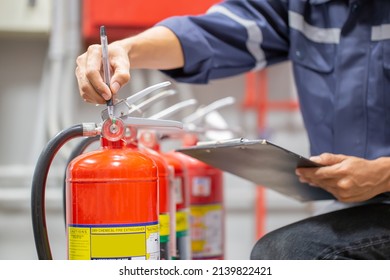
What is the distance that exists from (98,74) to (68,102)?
136 centimetres

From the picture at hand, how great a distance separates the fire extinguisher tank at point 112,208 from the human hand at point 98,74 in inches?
3.5

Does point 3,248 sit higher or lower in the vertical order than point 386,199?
lower

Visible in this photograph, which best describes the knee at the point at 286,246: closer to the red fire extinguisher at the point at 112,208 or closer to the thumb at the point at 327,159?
the thumb at the point at 327,159

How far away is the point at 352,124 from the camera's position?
123cm

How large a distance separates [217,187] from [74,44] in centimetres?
87

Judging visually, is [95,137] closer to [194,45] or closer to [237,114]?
[194,45]

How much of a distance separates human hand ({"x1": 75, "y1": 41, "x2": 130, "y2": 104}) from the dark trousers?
411 millimetres

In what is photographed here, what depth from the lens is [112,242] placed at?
0.81 meters

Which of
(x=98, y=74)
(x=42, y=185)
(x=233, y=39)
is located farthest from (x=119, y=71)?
Answer: (x=233, y=39)

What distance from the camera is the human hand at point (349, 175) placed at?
100cm

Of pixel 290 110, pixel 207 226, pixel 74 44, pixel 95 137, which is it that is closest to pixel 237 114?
pixel 290 110

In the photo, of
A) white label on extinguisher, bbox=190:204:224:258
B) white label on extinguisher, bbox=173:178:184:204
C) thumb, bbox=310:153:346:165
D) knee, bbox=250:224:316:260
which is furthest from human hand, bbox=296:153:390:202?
white label on extinguisher, bbox=190:204:224:258

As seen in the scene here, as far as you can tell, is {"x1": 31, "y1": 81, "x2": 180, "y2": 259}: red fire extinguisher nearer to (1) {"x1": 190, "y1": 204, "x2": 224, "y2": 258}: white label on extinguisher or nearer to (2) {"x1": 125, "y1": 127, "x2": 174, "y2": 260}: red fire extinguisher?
(2) {"x1": 125, "y1": 127, "x2": 174, "y2": 260}: red fire extinguisher

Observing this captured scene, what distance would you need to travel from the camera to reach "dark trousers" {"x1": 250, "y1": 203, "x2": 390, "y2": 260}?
106cm
